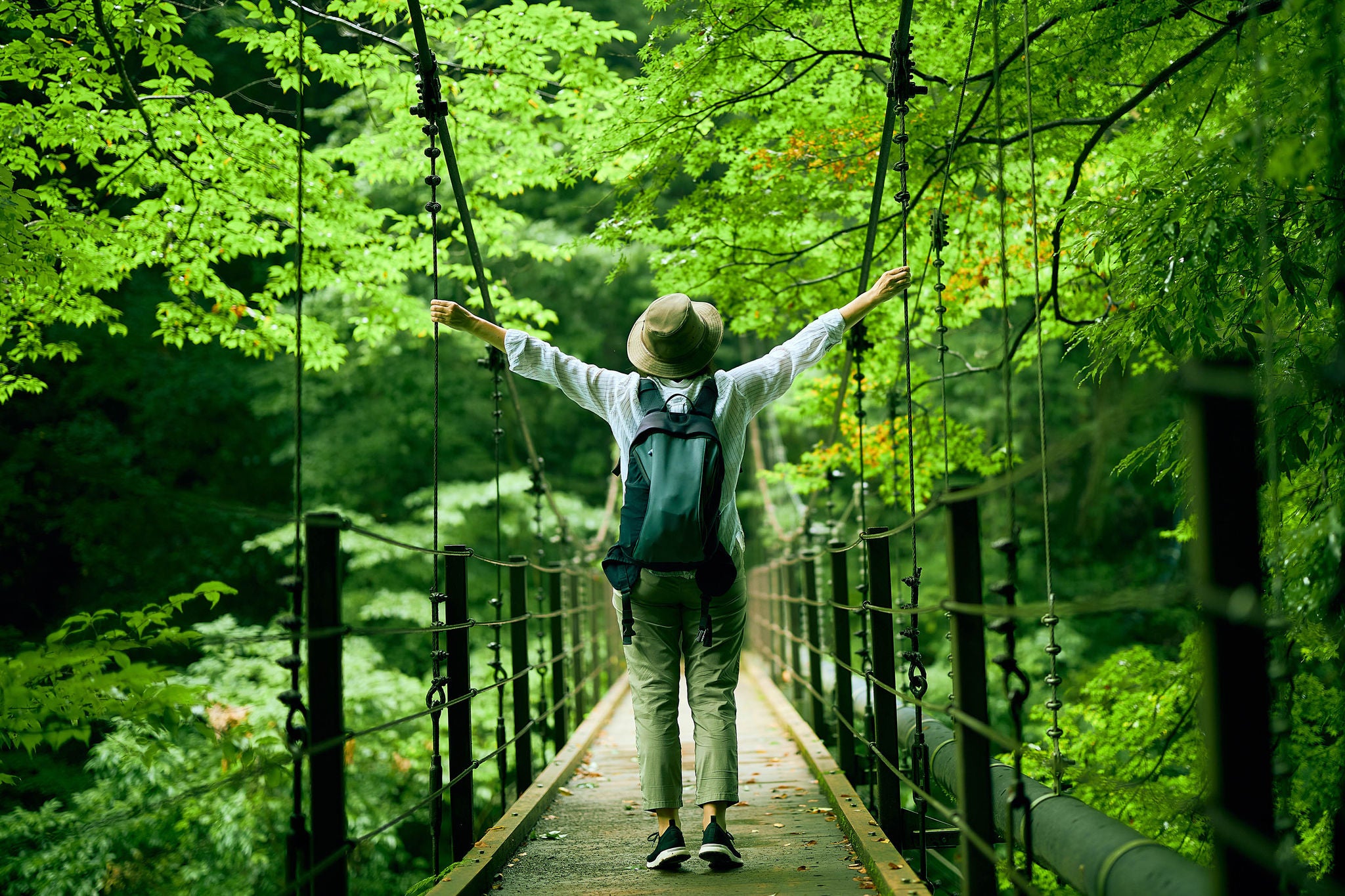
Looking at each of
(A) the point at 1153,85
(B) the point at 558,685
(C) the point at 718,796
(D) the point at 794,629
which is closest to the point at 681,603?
(C) the point at 718,796

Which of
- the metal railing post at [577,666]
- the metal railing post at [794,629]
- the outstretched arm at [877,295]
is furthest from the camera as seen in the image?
the metal railing post at [794,629]

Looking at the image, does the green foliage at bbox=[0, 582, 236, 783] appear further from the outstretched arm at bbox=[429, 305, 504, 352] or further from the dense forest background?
the outstretched arm at bbox=[429, 305, 504, 352]

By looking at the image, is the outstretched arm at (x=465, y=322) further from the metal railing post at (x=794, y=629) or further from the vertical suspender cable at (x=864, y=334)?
the metal railing post at (x=794, y=629)

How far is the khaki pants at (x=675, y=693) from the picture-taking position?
1.91 metres

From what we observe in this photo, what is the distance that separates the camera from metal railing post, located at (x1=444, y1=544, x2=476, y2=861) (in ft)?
6.66

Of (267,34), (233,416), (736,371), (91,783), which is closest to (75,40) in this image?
(267,34)

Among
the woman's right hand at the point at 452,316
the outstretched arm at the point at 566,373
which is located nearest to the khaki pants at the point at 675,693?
the outstretched arm at the point at 566,373

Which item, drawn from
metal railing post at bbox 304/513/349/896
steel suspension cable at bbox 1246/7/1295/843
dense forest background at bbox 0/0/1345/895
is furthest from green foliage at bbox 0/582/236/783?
steel suspension cable at bbox 1246/7/1295/843

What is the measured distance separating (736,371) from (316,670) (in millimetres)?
935

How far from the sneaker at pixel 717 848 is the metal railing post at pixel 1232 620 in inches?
49.8

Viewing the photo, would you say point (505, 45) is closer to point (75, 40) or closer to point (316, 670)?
point (75, 40)

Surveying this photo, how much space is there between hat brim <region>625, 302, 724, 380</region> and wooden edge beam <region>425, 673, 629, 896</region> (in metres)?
1.01

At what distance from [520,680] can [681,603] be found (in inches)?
38.1

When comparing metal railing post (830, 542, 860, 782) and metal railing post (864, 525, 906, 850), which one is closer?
metal railing post (864, 525, 906, 850)
